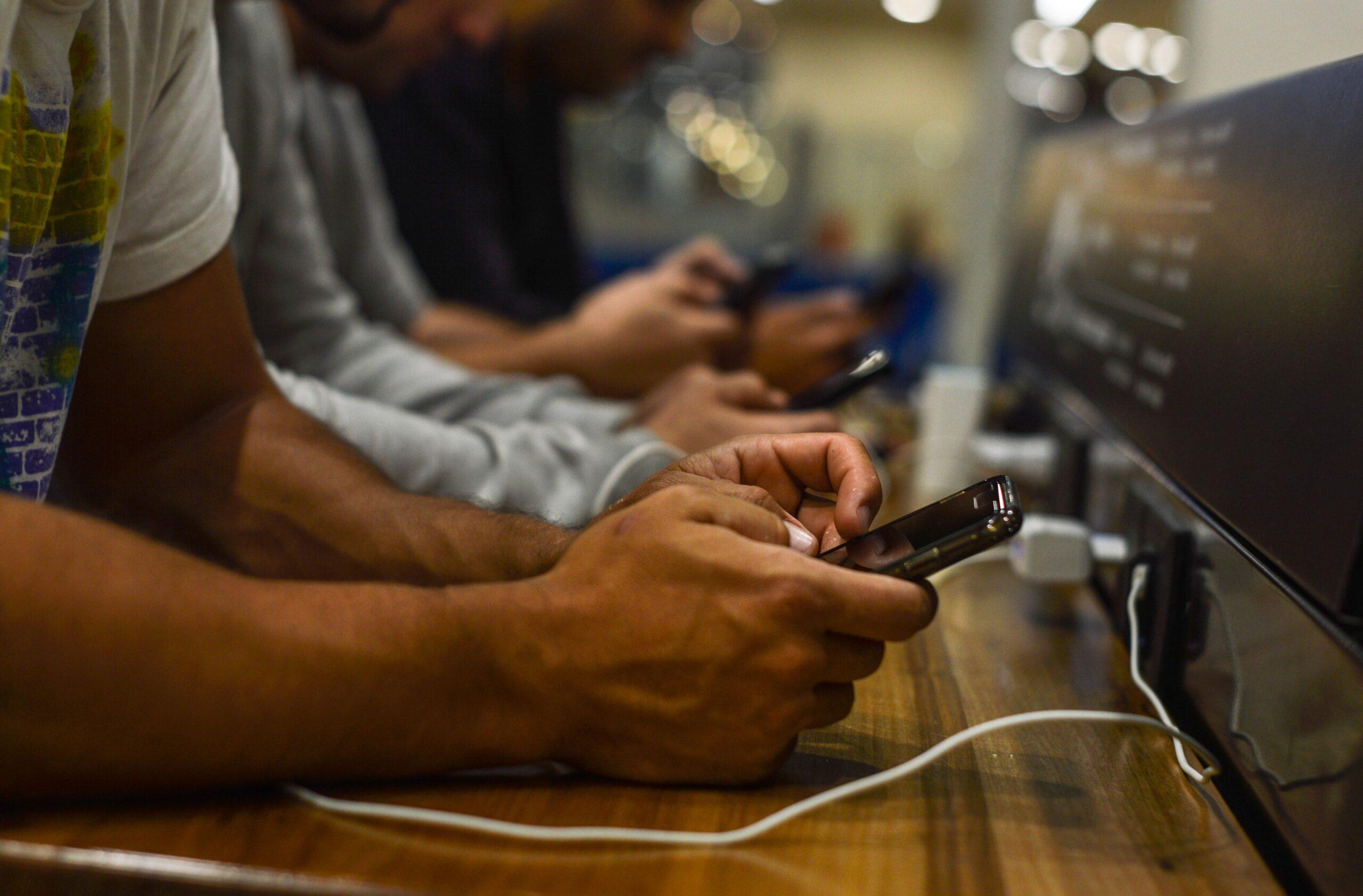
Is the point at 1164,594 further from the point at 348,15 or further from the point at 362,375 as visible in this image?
the point at 348,15

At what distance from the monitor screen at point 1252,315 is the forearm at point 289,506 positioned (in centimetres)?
39

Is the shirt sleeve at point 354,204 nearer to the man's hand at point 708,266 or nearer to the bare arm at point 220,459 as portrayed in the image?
the man's hand at point 708,266

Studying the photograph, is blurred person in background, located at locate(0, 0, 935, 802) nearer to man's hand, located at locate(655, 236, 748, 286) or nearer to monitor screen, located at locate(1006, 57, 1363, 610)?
monitor screen, located at locate(1006, 57, 1363, 610)

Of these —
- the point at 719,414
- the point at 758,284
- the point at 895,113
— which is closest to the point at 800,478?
the point at 719,414

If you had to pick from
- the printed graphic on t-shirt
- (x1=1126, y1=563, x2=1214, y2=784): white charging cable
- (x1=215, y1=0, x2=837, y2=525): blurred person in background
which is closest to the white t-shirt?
the printed graphic on t-shirt

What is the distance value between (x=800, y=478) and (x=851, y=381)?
310 millimetres

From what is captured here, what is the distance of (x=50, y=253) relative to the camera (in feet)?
1.73

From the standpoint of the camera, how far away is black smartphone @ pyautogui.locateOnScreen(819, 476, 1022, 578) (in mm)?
424

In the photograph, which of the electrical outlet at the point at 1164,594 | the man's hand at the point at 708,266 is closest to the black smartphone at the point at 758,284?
the man's hand at the point at 708,266

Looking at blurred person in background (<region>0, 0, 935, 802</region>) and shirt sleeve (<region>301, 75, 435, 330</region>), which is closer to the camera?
blurred person in background (<region>0, 0, 935, 802</region>)

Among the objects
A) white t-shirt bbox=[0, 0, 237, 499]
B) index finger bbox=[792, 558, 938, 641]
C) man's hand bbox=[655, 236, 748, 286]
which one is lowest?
index finger bbox=[792, 558, 938, 641]

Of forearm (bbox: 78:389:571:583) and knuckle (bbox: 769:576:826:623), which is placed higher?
knuckle (bbox: 769:576:826:623)

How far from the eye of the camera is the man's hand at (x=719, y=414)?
81 centimetres

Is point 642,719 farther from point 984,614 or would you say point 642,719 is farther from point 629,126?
point 629,126
